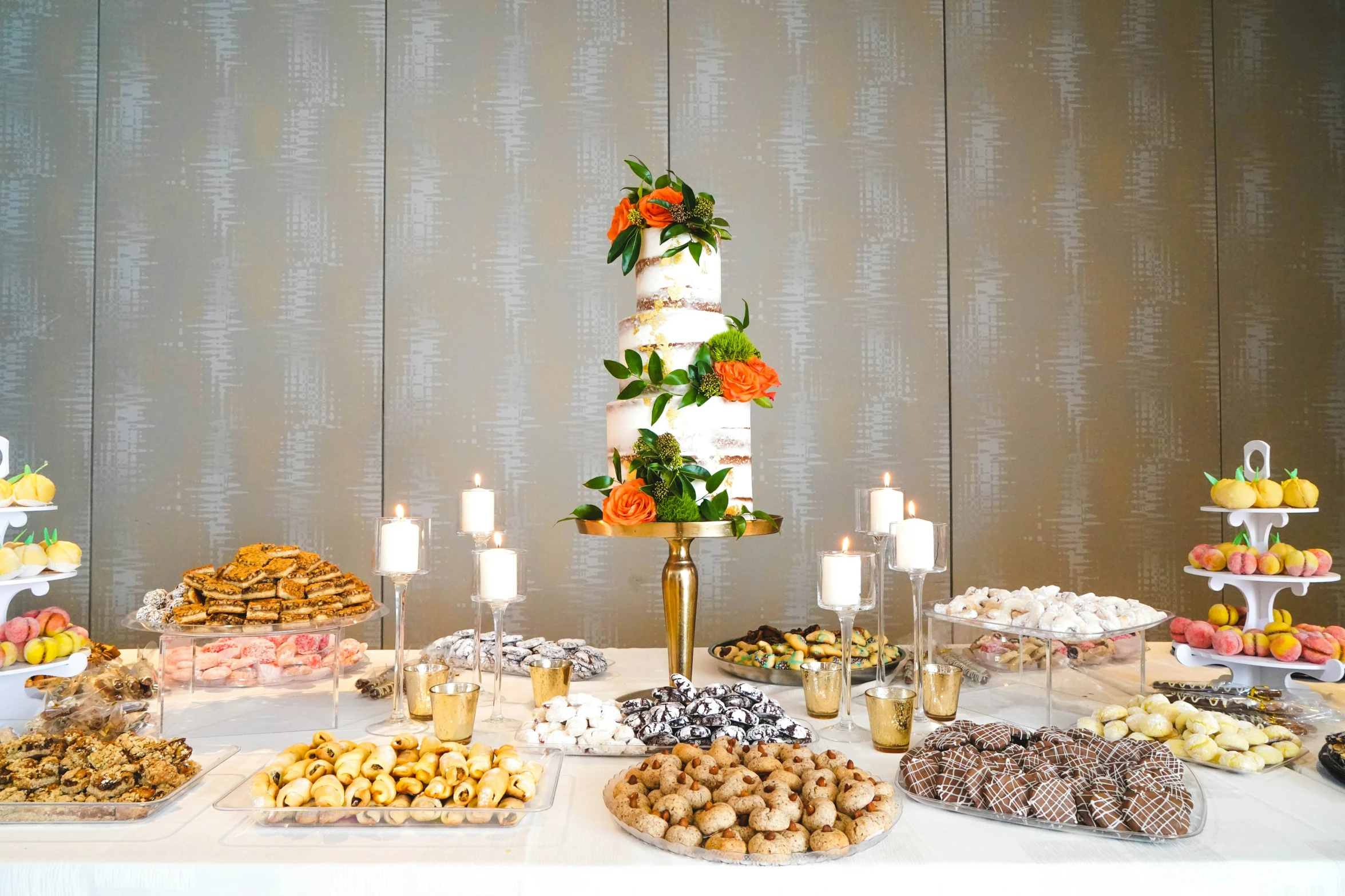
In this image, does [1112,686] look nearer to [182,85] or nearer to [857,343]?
[857,343]

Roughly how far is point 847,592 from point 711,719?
30 cm

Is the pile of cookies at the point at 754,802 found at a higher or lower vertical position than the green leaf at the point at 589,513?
lower

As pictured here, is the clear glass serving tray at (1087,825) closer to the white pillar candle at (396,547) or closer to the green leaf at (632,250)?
the white pillar candle at (396,547)

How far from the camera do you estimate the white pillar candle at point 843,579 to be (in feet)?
4.77

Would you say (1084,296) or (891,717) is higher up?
(1084,296)

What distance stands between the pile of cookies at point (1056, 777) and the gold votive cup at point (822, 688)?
0.28m

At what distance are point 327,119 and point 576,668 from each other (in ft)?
8.92

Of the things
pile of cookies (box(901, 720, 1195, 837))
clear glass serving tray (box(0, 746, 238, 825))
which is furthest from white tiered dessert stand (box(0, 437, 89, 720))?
pile of cookies (box(901, 720, 1195, 837))

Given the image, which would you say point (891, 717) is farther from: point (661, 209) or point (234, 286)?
point (234, 286)

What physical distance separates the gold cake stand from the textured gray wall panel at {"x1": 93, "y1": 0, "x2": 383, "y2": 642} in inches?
82.9

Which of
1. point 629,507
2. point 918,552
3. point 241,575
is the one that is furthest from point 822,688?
point 241,575

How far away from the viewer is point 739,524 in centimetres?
174

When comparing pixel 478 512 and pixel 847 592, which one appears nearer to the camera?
pixel 847 592

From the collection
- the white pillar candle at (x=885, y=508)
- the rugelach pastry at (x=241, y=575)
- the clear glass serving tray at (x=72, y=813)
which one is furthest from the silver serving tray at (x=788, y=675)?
the clear glass serving tray at (x=72, y=813)
